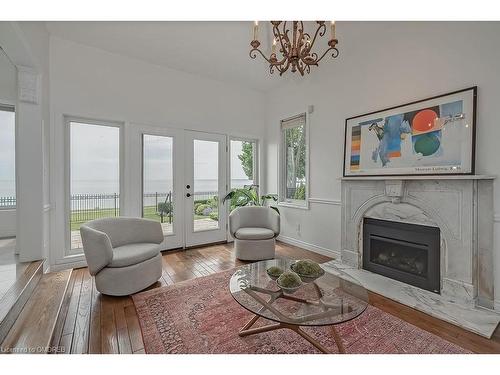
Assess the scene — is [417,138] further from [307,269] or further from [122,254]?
[122,254]

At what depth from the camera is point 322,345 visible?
5.49 ft

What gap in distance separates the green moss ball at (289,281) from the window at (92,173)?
2.96 metres

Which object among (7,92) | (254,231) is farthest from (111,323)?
(7,92)

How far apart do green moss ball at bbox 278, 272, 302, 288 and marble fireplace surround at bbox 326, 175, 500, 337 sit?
1402 millimetres

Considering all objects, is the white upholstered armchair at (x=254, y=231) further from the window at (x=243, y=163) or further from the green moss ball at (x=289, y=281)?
the green moss ball at (x=289, y=281)

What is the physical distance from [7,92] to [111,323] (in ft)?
12.0

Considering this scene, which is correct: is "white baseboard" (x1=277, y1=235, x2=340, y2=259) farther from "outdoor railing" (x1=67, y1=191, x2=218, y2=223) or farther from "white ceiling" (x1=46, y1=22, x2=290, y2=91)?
"white ceiling" (x1=46, y1=22, x2=290, y2=91)

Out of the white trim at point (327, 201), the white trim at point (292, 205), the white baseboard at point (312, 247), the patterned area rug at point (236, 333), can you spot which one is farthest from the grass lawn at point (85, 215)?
the white trim at point (327, 201)

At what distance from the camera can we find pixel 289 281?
5.53 ft

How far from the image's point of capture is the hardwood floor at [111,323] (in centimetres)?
171

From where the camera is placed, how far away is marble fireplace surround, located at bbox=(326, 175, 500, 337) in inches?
85.4

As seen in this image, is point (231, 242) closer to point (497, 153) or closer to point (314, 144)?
point (314, 144)
